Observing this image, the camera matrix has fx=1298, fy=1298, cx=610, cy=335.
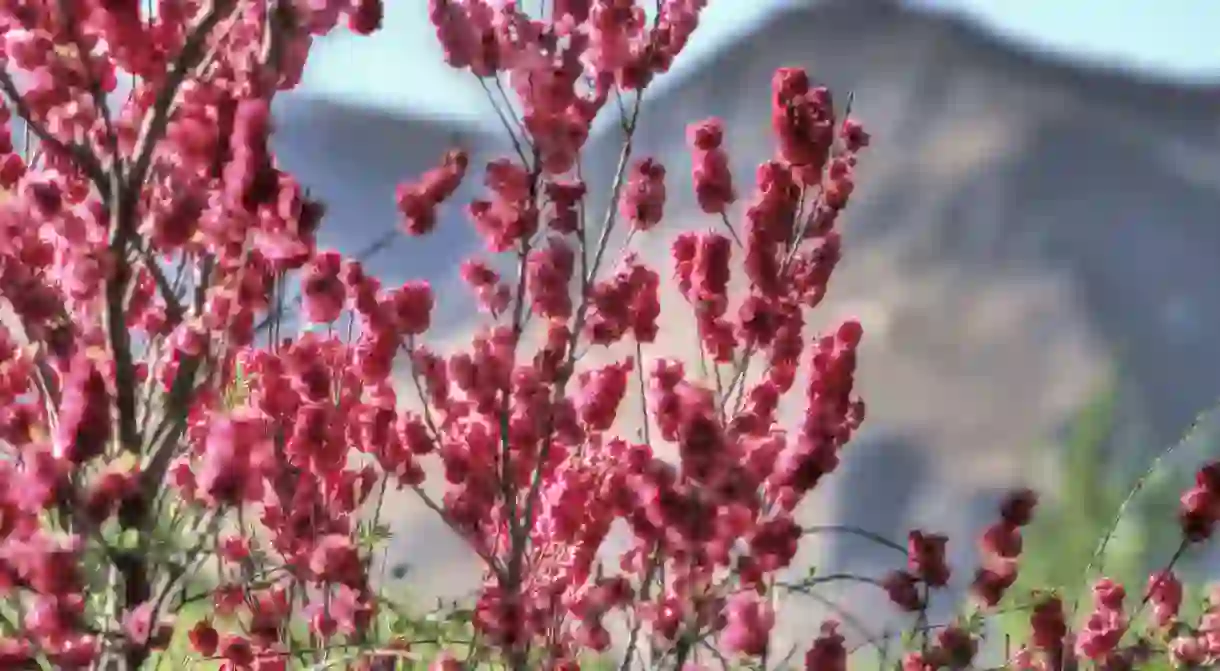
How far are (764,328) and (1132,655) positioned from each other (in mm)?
439

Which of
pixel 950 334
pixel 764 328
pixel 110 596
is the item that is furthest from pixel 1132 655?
pixel 110 596

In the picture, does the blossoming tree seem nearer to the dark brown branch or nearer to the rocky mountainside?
the dark brown branch

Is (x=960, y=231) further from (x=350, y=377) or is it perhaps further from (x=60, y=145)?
(x=60, y=145)

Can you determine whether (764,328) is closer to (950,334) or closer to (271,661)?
(271,661)

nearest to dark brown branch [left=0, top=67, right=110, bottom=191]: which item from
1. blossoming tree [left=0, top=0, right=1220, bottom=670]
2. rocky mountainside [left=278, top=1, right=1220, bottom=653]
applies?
blossoming tree [left=0, top=0, right=1220, bottom=670]

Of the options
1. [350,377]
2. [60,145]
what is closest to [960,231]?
[350,377]

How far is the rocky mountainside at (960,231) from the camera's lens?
1.56m

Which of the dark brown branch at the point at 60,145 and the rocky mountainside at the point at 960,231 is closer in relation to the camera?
the dark brown branch at the point at 60,145

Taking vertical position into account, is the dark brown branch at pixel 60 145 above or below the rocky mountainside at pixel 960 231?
below

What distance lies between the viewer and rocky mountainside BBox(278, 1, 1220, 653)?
156 centimetres

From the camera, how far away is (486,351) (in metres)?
1.05

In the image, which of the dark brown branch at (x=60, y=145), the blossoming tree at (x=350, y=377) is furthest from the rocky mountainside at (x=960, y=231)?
the dark brown branch at (x=60, y=145)

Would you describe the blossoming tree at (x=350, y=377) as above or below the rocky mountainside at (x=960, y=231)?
below

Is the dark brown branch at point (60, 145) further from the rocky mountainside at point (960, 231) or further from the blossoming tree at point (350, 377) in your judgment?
the rocky mountainside at point (960, 231)
